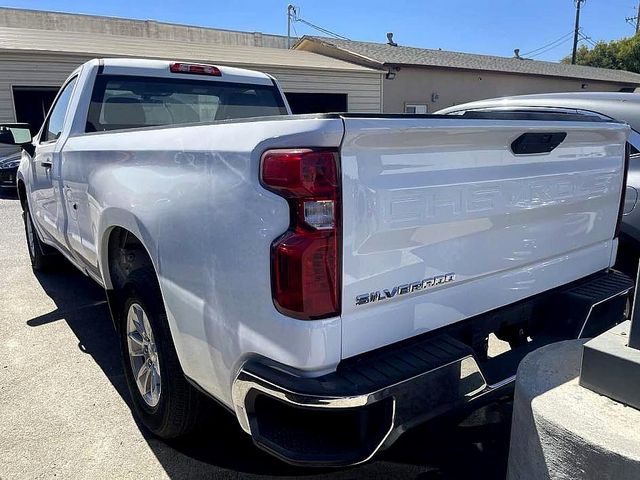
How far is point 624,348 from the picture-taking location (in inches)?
76.7

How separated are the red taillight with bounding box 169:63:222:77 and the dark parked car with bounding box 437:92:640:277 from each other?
6.73 ft

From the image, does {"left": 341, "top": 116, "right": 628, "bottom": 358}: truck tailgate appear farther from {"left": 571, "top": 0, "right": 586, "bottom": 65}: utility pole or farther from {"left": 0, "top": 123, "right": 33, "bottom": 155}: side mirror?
{"left": 571, "top": 0, "right": 586, "bottom": 65}: utility pole

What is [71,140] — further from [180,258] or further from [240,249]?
[240,249]

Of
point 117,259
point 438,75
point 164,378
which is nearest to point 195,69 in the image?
point 117,259

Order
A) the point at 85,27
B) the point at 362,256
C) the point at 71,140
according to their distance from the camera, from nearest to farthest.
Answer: the point at 362,256 → the point at 71,140 → the point at 85,27

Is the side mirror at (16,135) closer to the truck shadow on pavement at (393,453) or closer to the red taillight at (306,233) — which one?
the truck shadow on pavement at (393,453)

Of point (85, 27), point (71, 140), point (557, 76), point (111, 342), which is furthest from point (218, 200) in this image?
point (85, 27)

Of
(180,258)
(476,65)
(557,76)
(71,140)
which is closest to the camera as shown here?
(180,258)

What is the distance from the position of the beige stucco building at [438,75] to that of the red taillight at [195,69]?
16511mm

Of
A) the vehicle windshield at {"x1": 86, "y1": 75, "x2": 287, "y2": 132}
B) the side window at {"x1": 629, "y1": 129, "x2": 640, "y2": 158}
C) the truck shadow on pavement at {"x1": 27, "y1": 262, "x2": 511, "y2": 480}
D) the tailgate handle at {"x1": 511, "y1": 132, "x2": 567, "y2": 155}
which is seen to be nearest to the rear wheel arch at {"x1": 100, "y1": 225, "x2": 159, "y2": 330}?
the truck shadow on pavement at {"x1": 27, "y1": 262, "x2": 511, "y2": 480}

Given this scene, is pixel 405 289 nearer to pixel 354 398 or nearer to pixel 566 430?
pixel 354 398

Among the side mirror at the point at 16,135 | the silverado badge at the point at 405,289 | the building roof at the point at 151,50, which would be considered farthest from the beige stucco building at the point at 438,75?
the silverado badge at the point at 405,289

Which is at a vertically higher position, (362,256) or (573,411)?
(362,256)

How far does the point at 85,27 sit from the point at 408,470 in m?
34.2
